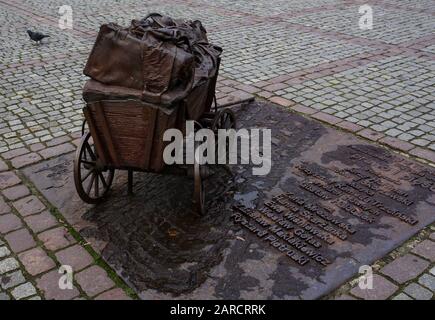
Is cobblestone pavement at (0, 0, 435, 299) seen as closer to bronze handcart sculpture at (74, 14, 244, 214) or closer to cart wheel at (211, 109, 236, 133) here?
bronze handcart sculpture at (74, 14, 244, 214)

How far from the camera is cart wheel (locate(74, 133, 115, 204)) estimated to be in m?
3.96

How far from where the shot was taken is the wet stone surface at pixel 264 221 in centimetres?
345

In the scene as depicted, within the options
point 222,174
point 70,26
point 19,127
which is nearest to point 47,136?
point 19,127

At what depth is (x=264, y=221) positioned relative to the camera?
13.2 feet

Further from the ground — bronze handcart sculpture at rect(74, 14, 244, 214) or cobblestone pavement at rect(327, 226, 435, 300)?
bronze handcart sculpture at rect(74, 14, 244, 214)

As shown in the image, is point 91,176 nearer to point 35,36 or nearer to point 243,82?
point 243,82

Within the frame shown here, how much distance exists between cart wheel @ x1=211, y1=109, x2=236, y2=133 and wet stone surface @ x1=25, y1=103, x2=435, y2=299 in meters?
0.44

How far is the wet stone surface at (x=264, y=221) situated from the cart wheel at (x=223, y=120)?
445 millimetres

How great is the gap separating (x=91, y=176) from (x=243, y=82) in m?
3.50

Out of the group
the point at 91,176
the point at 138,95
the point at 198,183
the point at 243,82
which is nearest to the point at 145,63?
the point at 138,95

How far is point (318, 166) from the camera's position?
4.86 metres

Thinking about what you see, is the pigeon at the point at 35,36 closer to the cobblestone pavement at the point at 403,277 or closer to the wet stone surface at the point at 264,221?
the wet stone surface at the point at 264,221

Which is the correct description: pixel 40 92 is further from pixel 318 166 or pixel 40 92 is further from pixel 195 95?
pixel 318 166

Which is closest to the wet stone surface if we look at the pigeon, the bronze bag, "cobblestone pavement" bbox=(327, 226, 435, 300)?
"cobblestone pavement" bbox=(327, 226, 435, 300)
